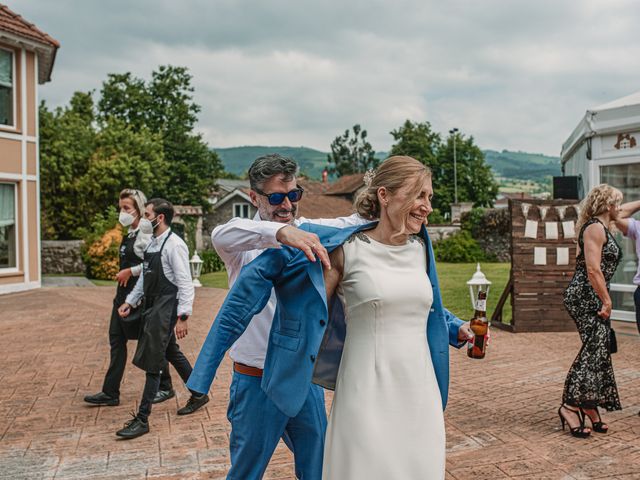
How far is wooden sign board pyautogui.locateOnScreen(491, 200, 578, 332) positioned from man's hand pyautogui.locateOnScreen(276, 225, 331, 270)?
8.64 meters

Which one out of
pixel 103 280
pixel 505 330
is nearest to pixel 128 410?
pixel 505 330

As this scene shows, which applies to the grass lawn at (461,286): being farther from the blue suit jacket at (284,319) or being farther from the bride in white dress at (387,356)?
the blue suit jacket at (284,319)

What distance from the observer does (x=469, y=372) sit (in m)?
7.70

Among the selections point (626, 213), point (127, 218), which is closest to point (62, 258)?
point (127, 218)

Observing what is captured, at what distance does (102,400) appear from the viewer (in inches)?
248

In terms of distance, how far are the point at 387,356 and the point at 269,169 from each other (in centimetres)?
99

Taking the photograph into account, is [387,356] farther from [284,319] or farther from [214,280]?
[214,280]

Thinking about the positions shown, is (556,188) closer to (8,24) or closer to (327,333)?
(327,333)

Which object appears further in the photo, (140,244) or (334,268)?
(140,244)

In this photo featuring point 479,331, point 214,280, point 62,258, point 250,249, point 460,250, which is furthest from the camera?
point 460,250

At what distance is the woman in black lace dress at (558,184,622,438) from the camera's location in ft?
17.5

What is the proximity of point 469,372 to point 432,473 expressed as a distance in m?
5.30

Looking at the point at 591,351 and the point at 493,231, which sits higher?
the point at 493,231

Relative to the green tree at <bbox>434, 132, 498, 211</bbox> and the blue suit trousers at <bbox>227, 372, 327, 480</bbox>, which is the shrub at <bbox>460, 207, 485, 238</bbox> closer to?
the blue suit trousers at <bbox>227, 372, 327, 480</bbox>
